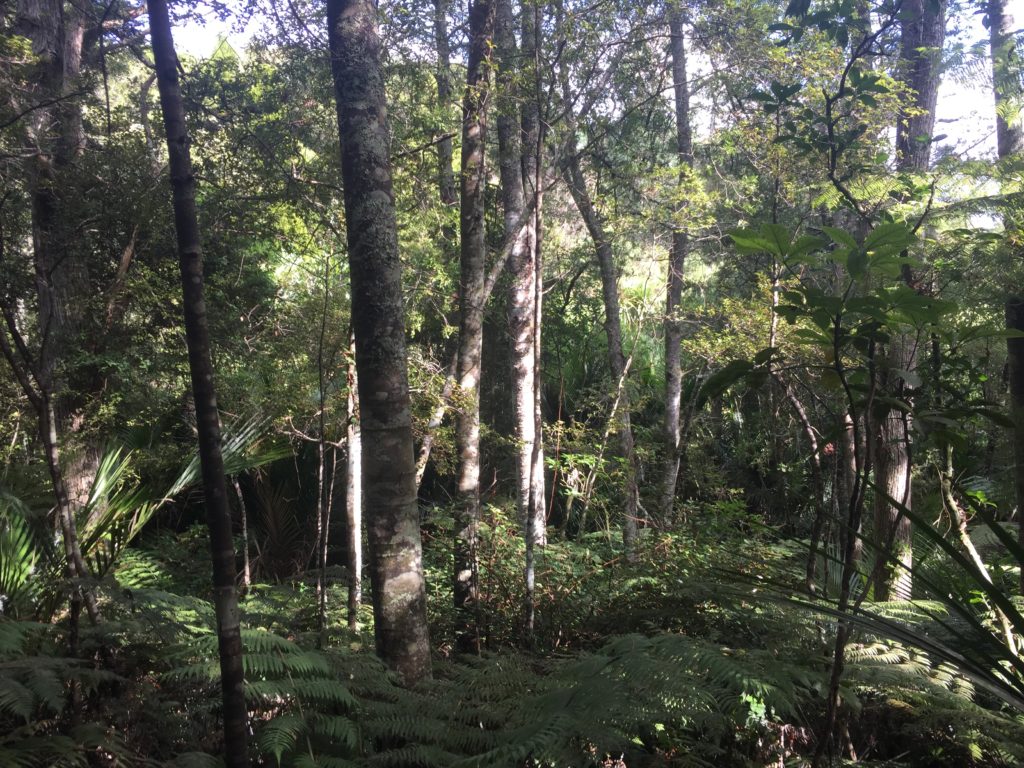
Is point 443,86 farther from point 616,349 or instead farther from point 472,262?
point 616,349

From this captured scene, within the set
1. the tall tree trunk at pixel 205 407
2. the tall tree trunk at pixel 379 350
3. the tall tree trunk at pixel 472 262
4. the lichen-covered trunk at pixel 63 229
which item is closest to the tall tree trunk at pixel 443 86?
the tall tree trunk at pixel 472 262

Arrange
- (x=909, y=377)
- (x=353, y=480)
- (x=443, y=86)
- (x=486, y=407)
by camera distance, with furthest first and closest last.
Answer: (x=486, y=407) < (x=443, y=86) < (x=353, y=480) < (x=909, y=377)

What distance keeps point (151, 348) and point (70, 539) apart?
5383 mm

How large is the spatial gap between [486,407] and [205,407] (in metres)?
9.58

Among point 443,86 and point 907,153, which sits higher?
point 443,86

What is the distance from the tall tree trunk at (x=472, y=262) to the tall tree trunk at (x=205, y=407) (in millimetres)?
3180

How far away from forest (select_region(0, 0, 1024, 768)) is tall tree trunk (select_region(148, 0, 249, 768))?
0.01 metres

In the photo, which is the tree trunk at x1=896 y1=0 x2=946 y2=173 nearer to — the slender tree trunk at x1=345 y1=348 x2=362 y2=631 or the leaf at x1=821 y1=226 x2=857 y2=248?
the leaf at x1=821 y1=226 x2=857 y2=248

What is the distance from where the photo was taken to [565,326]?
43.1 feet

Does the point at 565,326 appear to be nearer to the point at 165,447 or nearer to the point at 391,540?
the point at 165,447

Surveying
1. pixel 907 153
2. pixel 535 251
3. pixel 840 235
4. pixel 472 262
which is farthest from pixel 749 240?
pixel 907 153

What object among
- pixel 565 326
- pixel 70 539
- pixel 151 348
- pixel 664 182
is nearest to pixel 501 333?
pixel 565 326

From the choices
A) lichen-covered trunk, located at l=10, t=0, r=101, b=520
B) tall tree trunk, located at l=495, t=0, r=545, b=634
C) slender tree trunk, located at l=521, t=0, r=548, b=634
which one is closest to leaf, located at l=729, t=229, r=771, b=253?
slender tree trunk, located at l=521, t=0, r=548, b=634

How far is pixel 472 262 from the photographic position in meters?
5.86
